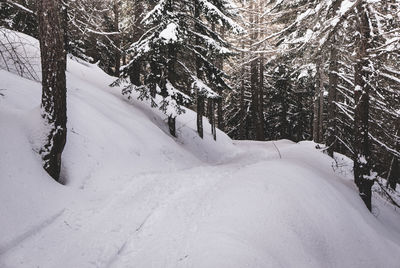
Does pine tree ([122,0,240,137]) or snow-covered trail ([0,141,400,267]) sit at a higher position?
pine tree ([122,0,240,137])

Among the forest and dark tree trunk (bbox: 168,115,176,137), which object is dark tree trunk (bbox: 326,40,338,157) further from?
dark tree trunk (bbox: 168,115,176,137)

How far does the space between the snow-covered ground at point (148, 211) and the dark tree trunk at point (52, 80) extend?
234mm

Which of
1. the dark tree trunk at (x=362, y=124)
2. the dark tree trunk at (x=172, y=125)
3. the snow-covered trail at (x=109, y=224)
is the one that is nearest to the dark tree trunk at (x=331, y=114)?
the dark tree trunk at (x=362, y=124)

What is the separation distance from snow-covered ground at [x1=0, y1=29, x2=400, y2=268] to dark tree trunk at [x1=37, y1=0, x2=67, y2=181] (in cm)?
23

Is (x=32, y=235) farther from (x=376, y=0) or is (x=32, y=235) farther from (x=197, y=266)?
(x=376, y=0)

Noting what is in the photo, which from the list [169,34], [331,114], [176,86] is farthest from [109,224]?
[331,114]

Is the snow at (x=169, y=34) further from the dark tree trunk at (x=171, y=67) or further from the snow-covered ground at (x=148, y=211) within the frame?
the snow-covered ground at (x=148, y=211)

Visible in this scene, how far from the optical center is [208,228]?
14.7ft

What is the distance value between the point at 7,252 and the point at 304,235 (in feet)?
14.7

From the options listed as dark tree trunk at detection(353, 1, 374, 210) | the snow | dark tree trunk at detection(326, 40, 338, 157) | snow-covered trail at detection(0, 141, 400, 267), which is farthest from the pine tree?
dark tree trunk at detection(353, 1, 374, 210)

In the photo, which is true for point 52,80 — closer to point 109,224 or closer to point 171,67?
point 109,224

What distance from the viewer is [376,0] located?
631cm

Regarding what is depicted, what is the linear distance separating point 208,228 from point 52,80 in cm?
365

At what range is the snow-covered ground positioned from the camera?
155 inches
